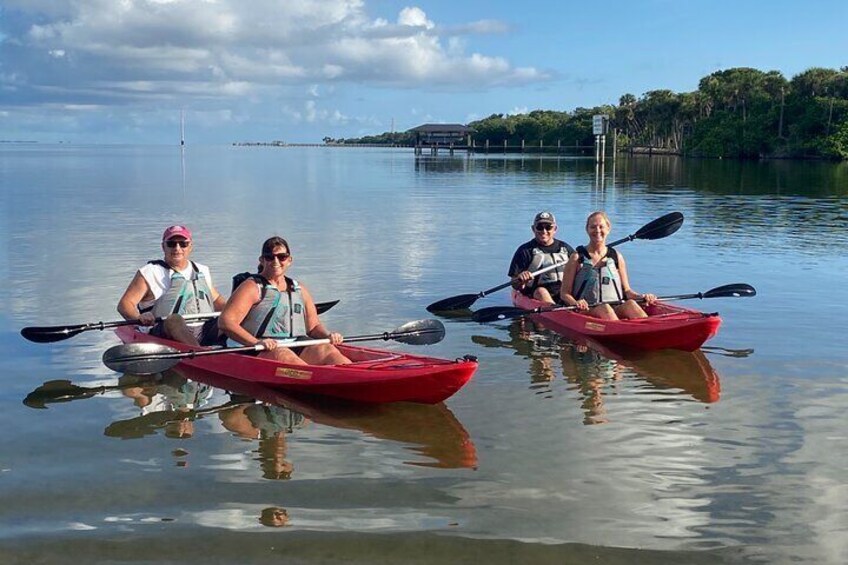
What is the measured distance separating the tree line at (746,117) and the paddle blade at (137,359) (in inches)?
3277

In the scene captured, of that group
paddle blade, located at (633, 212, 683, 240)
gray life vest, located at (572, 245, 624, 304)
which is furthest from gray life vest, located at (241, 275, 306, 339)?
paddle blade, located at (633, 212, 683, 240)

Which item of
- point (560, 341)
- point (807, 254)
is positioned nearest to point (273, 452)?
point (560, 341)

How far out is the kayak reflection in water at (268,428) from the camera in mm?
6656

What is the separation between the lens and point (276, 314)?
8500 millimetres

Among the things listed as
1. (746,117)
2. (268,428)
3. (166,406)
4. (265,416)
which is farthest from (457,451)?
(746,117)

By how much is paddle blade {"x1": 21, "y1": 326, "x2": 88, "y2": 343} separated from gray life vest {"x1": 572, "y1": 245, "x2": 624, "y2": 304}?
5.98 m

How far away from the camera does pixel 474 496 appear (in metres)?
6.11

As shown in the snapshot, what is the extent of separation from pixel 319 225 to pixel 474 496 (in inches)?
782

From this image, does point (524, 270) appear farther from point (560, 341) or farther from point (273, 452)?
point (273, 452)

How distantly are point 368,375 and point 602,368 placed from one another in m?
3.14

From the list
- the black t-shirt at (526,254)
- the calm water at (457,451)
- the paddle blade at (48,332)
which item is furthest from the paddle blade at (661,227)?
the paddle blade at (48,332)

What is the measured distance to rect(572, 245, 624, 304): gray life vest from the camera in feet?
35.1

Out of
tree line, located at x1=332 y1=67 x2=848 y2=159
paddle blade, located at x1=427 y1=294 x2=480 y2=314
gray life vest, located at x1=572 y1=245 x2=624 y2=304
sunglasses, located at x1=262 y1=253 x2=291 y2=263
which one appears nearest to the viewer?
sunglasses, located at x1=262 y1=253 x2=291 y2=263

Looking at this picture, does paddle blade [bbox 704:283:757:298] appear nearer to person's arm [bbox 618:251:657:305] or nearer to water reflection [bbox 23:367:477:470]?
person's arm [bbox 618:251:657:305]
